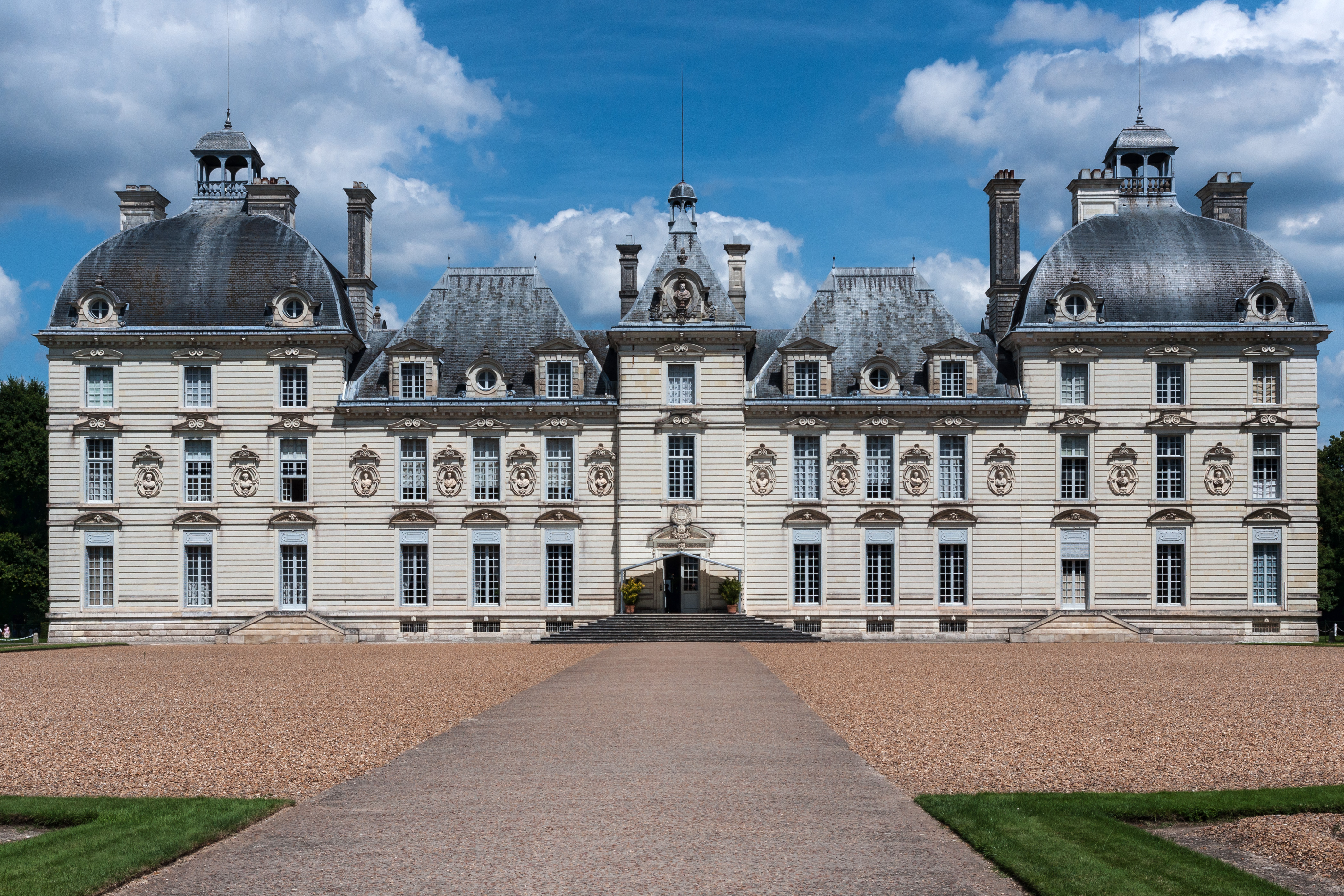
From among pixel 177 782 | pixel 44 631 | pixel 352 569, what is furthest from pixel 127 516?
pixel 177 782

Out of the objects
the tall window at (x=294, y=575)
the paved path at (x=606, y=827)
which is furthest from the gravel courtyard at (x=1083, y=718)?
the tall window at (x=294, y=575)

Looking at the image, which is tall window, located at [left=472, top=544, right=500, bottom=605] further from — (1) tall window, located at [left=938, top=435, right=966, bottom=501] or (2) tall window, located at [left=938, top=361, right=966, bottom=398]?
(2) tall window, located at [left=938, top=361, right=966, bottom=398]

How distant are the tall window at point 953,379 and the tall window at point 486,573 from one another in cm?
1535

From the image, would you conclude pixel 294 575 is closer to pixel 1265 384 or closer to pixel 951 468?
pixel 951 468

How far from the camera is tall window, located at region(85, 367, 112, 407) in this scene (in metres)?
39.4

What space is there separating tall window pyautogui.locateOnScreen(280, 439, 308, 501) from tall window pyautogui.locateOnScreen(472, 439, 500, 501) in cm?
543

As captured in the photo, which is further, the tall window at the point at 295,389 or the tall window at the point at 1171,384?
the tall window at the point at 295,389

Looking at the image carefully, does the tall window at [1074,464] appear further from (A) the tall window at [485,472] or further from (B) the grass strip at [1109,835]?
(B) the grass strip at [1109,835]

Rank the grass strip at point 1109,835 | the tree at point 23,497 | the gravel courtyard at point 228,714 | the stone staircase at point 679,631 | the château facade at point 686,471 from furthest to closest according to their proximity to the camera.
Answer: the tree at point 23,497, the château facade at point 686,471, the stone staircase at point 679,631, the gravel courtyard at point 228,714, the grass strip at point 1109,835

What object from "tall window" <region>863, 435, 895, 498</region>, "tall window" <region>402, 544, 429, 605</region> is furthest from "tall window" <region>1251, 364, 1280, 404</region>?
"tall window" <region>402, 544, 429, 605</region>

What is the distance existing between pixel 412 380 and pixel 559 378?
4.81 meters

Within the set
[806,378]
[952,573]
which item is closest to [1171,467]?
[952,573]

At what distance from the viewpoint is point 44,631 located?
57.8 meters

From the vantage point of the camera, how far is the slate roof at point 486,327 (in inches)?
1580
